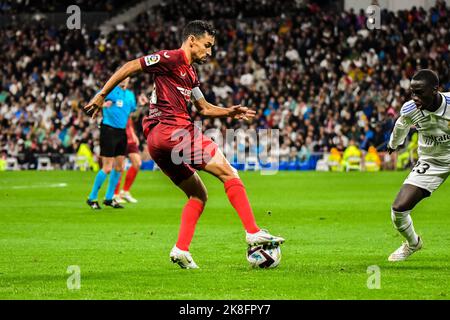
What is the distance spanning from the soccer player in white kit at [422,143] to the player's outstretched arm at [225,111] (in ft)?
5.91

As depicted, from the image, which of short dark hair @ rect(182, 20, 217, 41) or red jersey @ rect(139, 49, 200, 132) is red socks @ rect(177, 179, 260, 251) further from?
short dark hair @ rect(182, 20, 217, 41)

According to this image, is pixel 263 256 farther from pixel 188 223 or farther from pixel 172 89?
pixel 172 89

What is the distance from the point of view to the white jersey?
34.4 feet

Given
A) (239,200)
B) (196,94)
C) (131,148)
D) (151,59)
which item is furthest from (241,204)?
(131,148)

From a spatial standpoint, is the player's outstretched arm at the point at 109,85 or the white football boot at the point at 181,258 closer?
the player's outstretched arm at the point at 109,85

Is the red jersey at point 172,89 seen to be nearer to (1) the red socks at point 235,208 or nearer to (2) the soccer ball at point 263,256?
(1) the red socks at point 235,208

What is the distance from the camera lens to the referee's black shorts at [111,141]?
18.9 metres

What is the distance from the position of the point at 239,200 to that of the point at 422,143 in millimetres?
2581

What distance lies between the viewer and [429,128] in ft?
34.8

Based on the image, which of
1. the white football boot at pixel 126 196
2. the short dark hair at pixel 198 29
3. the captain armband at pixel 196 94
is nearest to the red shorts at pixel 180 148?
the captain armband at pixel 196 94

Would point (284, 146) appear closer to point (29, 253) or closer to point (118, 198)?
point (118, 198)
